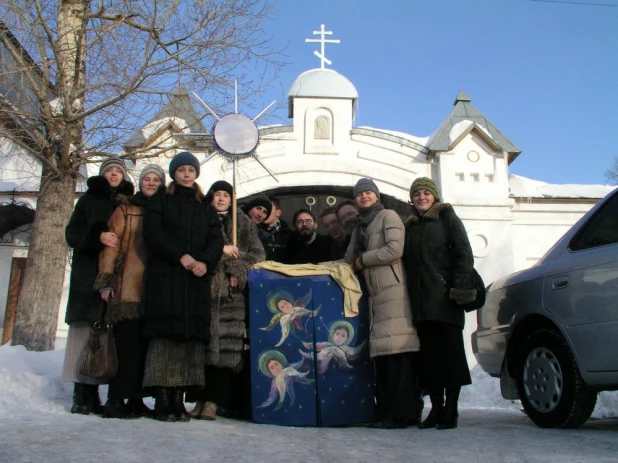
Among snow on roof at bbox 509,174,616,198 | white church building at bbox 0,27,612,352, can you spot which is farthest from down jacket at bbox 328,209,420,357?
snow on roof at bbox 509,174,616,198

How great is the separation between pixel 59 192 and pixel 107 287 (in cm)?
387

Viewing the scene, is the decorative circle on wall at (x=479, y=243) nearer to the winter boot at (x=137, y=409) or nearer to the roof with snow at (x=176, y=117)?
the roof with snow at (x=176, y=117)

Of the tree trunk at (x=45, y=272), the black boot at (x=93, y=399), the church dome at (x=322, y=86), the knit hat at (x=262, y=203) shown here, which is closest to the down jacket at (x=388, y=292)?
the knit hat at (x=262, y=203)

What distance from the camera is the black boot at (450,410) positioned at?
170 inches

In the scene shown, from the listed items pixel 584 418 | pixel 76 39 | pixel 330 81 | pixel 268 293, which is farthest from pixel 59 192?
pixel 584 418

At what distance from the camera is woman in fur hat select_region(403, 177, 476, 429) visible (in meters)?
4.32

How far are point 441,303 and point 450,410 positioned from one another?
2.42ft

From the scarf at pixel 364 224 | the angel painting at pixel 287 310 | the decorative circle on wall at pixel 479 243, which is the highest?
the decorative circle on wall at pixel 479 243

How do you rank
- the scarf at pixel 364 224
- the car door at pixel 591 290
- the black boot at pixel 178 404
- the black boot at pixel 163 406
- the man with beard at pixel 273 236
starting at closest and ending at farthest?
→ the car door at pixel 591 290 < the black boot at pixel 163 406 < the black boot at pixel 178 404 < the scarf at pixel 364 224 < the man with beard at pixel 273 236

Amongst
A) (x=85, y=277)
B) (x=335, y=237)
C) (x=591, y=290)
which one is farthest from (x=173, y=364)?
(x=591, y=290)

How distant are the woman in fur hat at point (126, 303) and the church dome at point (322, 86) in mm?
7107

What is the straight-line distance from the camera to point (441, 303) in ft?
14.2

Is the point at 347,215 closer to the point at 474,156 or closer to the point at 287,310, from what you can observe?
the point at 287,310

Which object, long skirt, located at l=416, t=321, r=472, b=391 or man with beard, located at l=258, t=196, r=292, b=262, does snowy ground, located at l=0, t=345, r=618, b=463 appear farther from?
man with beard, located at l=258, t=196, r=292, b=262
